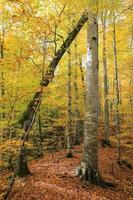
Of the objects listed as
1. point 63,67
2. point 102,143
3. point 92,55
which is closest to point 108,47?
point 63,67

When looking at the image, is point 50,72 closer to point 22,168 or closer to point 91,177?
point 22,168

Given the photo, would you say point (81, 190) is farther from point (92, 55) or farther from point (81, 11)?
point (81, 11)

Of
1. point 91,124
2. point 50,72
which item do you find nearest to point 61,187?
point 91,124

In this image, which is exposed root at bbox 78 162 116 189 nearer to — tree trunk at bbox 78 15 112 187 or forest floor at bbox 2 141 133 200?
tree trunk at bbox 78 15 112 187

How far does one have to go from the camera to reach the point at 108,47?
19328mm

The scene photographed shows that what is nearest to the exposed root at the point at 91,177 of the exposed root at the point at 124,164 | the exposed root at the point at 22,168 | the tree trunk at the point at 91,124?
the tree trunk at the point at 91,124

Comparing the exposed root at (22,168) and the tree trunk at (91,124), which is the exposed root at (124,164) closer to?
the tree trunk at (91,124)

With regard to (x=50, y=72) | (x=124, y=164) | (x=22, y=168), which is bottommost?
(x=124, y=164)

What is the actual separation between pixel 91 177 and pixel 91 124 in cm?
163

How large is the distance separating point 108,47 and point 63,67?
5.55 meters

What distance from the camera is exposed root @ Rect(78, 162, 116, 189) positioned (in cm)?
806

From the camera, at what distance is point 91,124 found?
843 centimetres

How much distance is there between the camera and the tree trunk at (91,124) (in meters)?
8.20

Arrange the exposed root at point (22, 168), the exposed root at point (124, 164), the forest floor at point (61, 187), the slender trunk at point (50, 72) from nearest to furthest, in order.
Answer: the forest floor at point (61, 187) < the slender trunk at point (50, 72) < the exposed root at point (22, 168) < the exposed root at point (124, 164)
